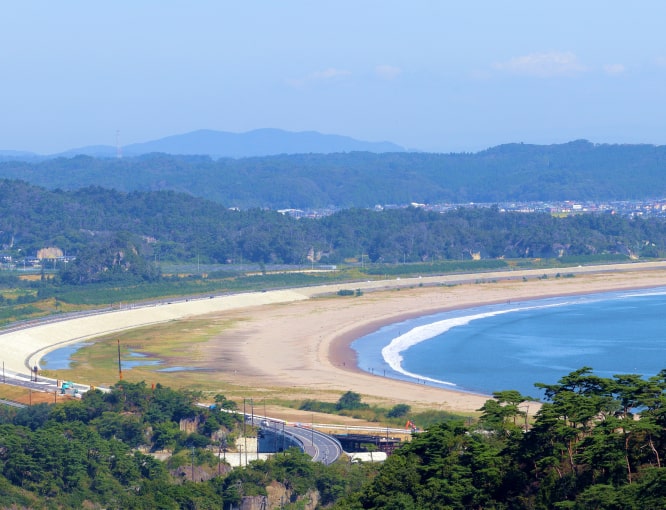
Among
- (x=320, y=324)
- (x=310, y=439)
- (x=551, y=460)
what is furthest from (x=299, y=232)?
(x=551, y=460)

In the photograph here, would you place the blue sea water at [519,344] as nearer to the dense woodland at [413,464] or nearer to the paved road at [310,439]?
the paved road at [310,439]

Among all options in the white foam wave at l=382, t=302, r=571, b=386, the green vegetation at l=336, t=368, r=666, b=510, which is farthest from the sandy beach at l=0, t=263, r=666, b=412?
the green vegetation at l=336, t=368, r=666, b=510

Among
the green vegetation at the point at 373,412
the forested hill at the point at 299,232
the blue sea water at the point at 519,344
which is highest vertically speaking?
the forested hill at the point at 299,232

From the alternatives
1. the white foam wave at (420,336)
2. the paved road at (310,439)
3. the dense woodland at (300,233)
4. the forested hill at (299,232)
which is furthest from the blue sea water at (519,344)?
the forested hill at (299,232)

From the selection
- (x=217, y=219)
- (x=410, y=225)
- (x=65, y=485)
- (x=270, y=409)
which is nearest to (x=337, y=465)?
(x=65, y=485)

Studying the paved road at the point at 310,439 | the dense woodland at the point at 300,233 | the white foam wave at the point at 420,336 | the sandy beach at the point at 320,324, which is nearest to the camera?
the paved road at the point at 310,439

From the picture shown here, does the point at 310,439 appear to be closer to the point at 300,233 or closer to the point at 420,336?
the point at 420,336

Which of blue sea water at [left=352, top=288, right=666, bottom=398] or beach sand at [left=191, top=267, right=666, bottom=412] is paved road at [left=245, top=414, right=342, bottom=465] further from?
blue sea water at [left=352, top=288, right=666, bottom=398]
